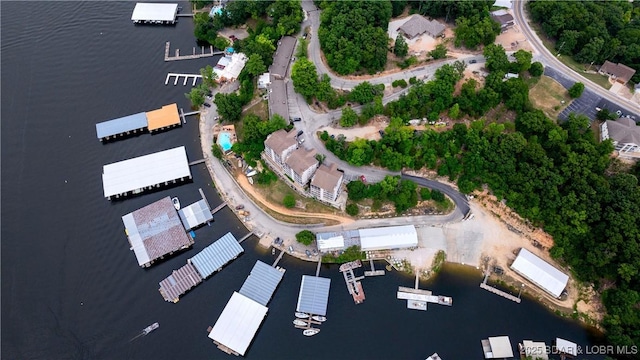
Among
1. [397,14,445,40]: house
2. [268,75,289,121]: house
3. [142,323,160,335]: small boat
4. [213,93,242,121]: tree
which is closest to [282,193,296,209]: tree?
[268,75,289,121]: house

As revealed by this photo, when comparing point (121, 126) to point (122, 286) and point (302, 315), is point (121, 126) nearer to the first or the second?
point (122, 286)

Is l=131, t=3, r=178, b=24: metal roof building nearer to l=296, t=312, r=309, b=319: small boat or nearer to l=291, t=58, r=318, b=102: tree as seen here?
l=291, t=58, r=318, b=102: tree

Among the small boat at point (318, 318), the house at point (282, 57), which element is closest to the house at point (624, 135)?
the small boat at point (318, 318)

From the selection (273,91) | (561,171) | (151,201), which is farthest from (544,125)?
(151,201)

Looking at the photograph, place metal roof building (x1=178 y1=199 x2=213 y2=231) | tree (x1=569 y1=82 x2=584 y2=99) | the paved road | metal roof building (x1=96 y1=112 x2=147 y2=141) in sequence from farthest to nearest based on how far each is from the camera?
metal roof building (x1=96 y1=112 x2=147 y2=141)
the paved road
tree (x1=569 y1=82 x2=584 y2=99)
metal roof building (x1=178 y1=199 x2=213 y2=231)

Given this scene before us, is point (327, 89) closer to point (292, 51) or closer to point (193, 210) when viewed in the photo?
point (292, 51)

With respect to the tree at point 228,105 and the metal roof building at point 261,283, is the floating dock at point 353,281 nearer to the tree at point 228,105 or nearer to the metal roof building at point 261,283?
the metal roof building at point 261,283
